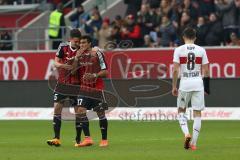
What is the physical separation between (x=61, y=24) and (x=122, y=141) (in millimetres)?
13915

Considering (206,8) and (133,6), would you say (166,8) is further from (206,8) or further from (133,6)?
(133,6)

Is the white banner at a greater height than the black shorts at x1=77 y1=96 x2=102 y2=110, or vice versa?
the black shorts at x1=77 y1=96 x2=102 y2=110

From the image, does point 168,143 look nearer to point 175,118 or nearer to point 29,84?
point 175,118

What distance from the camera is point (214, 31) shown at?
93.1 feet

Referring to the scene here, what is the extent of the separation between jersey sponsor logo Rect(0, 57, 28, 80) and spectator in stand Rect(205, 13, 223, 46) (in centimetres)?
659

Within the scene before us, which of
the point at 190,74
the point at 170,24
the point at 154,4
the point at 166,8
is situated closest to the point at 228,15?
the point at 170,24

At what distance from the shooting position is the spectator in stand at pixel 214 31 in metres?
28.3

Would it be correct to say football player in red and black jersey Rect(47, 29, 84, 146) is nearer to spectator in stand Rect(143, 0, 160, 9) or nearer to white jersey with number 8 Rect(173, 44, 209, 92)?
white jersey with number 8 Rect(173, 44, 209, 92)

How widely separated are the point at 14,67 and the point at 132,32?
4.35 metres

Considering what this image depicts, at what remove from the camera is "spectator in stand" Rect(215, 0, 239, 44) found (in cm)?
2841

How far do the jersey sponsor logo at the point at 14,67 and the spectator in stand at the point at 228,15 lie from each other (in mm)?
7121

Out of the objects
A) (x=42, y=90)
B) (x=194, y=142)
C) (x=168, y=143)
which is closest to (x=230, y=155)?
(x=194, y=142)

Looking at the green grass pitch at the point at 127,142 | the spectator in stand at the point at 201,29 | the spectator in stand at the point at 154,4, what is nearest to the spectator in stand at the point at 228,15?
the spectator in stand at the point at 201,29

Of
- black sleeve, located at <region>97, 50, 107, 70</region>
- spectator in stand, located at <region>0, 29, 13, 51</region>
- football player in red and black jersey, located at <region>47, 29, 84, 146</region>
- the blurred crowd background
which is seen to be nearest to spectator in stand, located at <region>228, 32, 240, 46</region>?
the blurred crowd background
